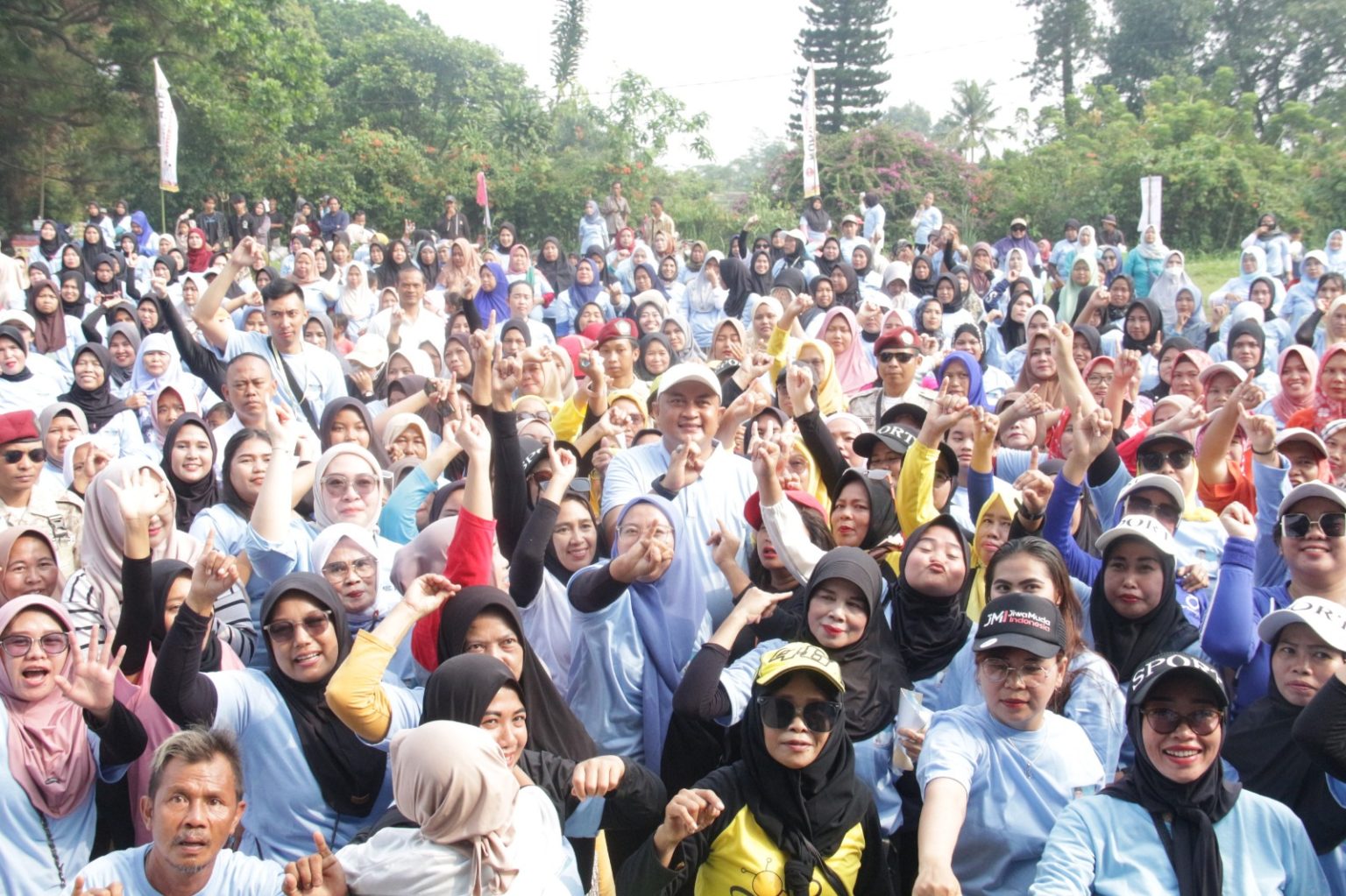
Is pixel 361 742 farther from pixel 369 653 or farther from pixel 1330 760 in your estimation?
pixel 1330 760

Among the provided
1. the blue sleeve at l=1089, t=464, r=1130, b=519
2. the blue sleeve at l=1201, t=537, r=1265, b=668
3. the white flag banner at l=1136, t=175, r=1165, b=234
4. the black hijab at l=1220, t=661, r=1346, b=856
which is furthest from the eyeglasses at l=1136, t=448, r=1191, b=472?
the white flag banner at l=1136, t=175, r=1165, b=234

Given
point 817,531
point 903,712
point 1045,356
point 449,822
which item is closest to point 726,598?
point 817,531

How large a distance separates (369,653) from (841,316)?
5082mm

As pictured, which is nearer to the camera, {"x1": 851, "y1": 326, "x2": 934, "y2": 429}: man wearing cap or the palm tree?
{"x1": 851, "y1": 326, "x2": 934, "y2": 429}: man wearing cap

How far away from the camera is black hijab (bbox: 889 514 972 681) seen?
3.73m

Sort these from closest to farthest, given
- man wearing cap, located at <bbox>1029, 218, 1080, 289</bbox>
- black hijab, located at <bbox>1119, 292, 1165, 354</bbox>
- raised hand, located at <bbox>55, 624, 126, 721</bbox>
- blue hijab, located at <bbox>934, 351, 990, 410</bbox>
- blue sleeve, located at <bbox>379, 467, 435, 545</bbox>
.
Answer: raised hand, located at <bbox>55, 624, 126, 721</bbox>, blue sleeve, located at <bbox>379, 467, 435, 545</bbox>, blue hijab, located at <bbox>934, 351, 990, 410</bbox>, black hijab, located at <bbox>1119, 292, 1165, 354</bbox>, man wearing cap, located at <bbox>1029, 218, 1080, 289</bbox>

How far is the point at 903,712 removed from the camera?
135 inches

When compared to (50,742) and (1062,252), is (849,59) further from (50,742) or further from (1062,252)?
(50,742)

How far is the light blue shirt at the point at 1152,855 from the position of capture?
2693 mm

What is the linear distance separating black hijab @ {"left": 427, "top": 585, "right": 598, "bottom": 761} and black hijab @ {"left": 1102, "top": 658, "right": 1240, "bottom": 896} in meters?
1.48

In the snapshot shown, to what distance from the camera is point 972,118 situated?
49.0 m

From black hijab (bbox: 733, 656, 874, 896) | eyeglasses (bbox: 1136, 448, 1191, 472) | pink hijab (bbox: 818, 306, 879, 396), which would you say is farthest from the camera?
pink hijab (bbox: 818, 306, 879, 396)

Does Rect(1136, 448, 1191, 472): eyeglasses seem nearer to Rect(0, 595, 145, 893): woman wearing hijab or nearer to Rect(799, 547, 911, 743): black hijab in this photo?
Rect(799, 547, 911, 743): black hijab

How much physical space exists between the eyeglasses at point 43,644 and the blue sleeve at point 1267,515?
3.94 m
